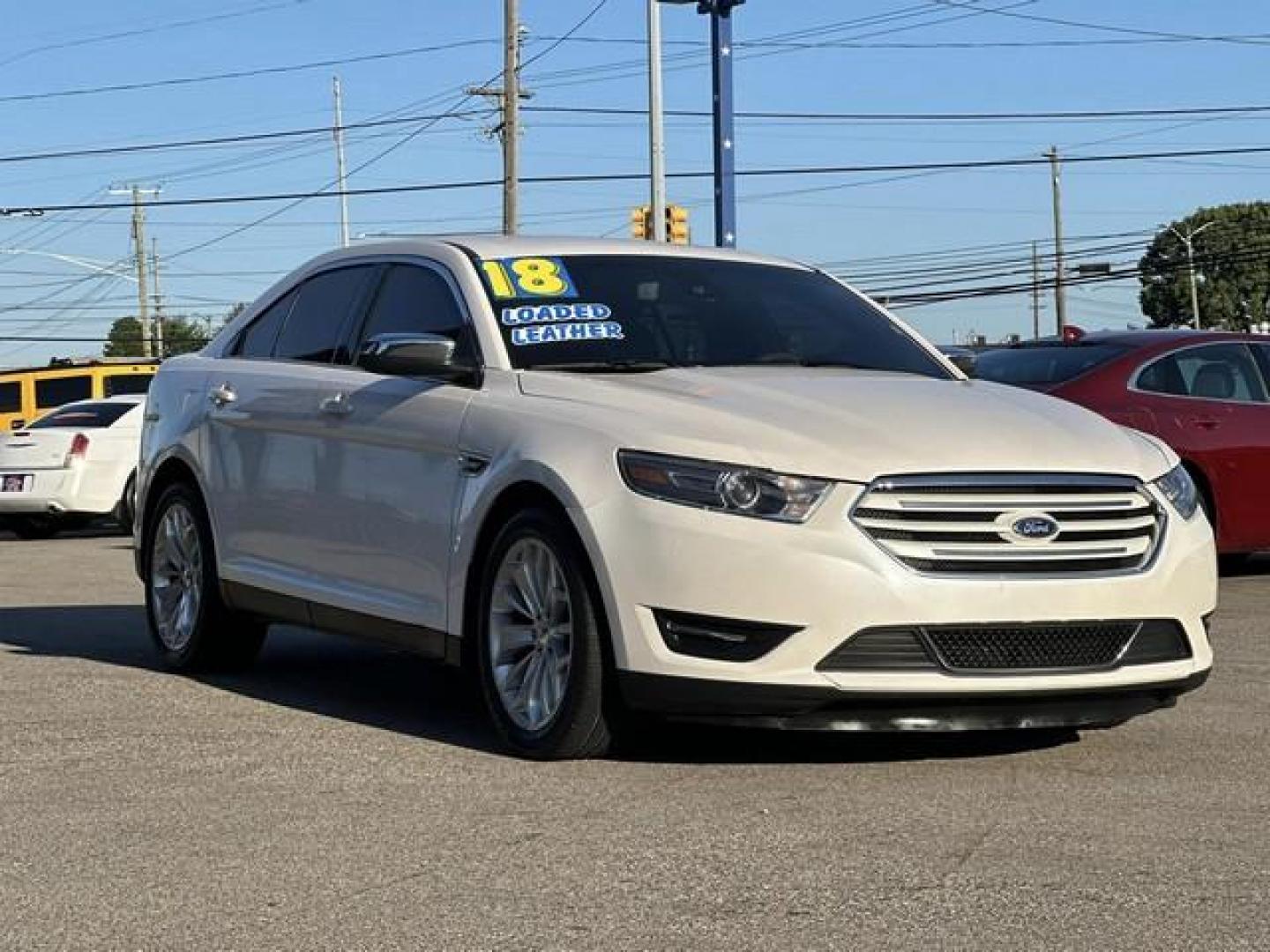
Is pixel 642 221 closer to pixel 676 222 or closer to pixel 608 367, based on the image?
pixel 676 222

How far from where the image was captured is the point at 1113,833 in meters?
5.24

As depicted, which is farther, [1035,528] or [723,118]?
[723,118]

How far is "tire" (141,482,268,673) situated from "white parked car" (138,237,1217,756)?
0.57 metres

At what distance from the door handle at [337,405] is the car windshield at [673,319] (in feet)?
2.25

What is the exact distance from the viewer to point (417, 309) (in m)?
7.42

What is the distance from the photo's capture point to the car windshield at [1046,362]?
1250 cm

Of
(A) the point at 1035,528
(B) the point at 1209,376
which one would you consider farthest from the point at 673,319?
(B) the point at 1209,376

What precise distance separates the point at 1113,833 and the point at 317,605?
329 cm

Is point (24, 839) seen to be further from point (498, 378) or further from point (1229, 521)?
point (1229, 521)

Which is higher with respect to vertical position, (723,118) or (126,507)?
(723,118)

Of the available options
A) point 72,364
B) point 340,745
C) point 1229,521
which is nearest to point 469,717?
point 340,745

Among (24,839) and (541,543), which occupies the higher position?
(541,543)

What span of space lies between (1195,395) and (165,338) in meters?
101

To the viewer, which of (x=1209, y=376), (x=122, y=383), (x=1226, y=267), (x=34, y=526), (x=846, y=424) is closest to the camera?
(x=846, y=424)
